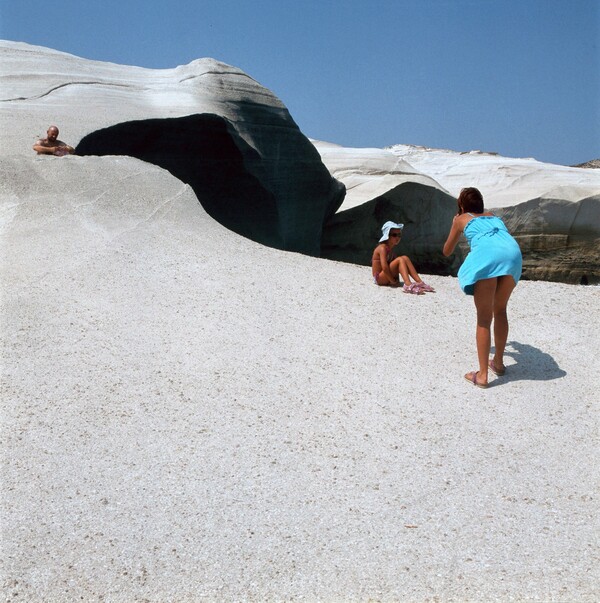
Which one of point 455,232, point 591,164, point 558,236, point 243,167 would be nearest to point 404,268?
point 455,232

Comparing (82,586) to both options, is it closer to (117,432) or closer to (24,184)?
(117,432)

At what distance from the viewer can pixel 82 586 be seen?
Answer: 3.10m

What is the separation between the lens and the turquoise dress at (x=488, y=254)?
498 cm

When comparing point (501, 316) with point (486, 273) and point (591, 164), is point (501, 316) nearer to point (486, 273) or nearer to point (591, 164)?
point (486, 273)

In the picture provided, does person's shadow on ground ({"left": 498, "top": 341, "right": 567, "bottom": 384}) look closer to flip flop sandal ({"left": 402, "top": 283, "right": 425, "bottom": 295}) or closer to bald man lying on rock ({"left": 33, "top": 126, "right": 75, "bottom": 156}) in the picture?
flip flop sandal ({"left": 402, "top": 283, "right": 425, "bottom": 295})

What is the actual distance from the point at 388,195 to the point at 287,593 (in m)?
12.7

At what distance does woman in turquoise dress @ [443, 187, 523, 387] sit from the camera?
4.98 m

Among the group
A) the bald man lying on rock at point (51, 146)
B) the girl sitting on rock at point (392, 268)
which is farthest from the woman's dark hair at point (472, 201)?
the bald man lying on rock at point (51, 146)

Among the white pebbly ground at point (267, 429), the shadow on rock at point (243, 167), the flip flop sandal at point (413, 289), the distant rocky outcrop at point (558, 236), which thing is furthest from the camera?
the distant rocky outcrop at point (558, 236)

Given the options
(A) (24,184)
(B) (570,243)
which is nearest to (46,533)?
(A) (24,184)

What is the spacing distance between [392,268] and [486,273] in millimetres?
1794

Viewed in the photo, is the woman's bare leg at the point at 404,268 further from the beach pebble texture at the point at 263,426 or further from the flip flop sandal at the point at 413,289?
the beach pebble texture at the point at 263,426

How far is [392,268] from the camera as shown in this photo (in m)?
6.73

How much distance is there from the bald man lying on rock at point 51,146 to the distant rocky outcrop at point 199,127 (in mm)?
777
